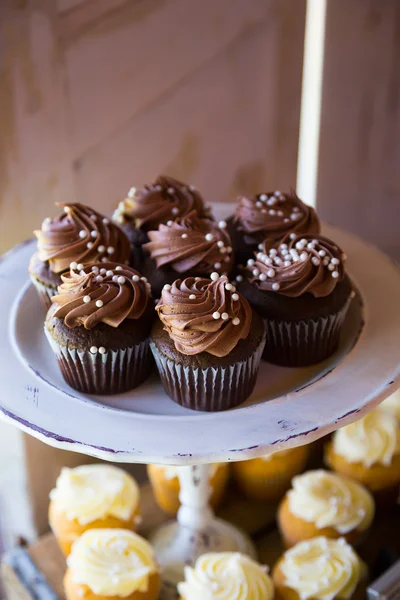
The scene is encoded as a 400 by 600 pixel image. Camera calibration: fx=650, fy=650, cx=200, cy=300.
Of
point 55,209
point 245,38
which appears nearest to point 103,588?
point 55,209

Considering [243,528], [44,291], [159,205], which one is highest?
[159,205]

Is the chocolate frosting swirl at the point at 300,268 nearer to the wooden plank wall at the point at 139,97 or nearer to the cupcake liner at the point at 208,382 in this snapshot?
the cupcake liner at the point at 208,382

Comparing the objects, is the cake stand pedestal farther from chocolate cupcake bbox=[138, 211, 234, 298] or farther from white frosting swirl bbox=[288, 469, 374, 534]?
chocolate cupcake bbox=[138, 211, 234, 298]

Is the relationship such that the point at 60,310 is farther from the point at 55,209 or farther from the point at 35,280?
the point at 55,209

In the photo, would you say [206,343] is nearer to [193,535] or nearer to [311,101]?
[193,535]

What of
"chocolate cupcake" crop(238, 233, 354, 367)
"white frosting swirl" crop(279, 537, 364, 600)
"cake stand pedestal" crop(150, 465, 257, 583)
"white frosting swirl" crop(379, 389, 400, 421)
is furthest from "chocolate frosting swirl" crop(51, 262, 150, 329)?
"white frosting swirl" crop(379, 389, 400, 421)

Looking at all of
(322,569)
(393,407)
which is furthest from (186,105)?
(322,569)

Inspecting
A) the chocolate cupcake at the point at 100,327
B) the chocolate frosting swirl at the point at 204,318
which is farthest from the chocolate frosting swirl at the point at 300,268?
the chocolate cupcake at the point at 100,327
